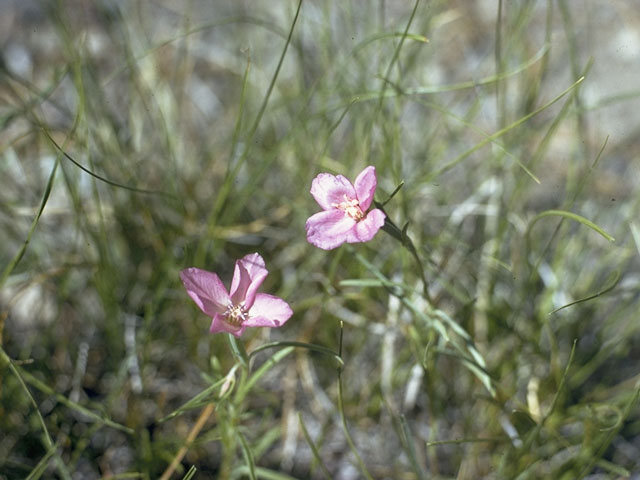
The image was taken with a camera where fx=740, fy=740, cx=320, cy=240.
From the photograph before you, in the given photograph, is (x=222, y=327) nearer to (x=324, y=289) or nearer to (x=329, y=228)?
(x=329, y=228)

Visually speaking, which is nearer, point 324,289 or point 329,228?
point 329,228

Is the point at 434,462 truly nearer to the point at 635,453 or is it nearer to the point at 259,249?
the point at 635,453

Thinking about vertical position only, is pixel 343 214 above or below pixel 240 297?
above

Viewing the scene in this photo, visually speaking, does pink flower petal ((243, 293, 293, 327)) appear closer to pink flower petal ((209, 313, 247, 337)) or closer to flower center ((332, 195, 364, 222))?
pink flower petal ((209, 313, 247, 337))

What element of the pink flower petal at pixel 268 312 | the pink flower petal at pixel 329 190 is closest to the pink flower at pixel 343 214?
the pink flower petal at pixel 329 190

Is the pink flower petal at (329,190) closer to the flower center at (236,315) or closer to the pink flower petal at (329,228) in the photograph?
the pink flower petal at (329,228)

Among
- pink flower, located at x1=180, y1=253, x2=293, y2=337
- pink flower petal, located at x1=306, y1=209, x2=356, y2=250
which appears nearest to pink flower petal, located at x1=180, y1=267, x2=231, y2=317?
pink flower, located at x1=180, y1=253, x2=293, y2=337

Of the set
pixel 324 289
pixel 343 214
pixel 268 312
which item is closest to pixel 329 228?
pixel 343 214
